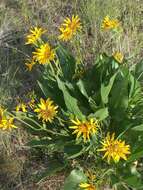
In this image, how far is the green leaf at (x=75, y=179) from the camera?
7.70 feet

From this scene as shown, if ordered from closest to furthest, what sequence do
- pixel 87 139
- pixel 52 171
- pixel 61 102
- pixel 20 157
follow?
pixel 87 139
pixel 52 171
pixel 61 102
pixel 20 157

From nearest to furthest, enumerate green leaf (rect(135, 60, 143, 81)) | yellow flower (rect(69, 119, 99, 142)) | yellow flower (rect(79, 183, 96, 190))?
yellow flower (rect(69, 119, 99, 142)) → yellow flower (rect(79, 183, 96, 190)) → green leaf (rect(135, 60, 143, 81))

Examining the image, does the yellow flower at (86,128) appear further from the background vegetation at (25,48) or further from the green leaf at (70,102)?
the background vegetation at (25,48)

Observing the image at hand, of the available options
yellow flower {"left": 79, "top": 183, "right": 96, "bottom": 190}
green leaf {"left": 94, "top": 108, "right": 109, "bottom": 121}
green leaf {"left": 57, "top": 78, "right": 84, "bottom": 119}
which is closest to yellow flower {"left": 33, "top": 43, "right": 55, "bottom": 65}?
green leaf {"left": 57, "top": 78, "right": 84, "bottom": 119}

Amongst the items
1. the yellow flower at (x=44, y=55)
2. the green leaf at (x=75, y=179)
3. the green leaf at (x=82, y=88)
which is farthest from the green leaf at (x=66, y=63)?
the green leaf at (x=75, y=179)

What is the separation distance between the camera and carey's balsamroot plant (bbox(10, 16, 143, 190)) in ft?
7.39

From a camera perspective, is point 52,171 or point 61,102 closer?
point 52,171

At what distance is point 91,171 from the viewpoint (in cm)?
244

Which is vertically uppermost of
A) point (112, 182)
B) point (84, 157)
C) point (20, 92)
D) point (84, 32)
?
point (84, 32)

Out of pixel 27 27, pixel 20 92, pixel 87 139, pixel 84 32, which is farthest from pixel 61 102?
pixel 27 27

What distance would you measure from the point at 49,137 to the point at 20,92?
2.41ft

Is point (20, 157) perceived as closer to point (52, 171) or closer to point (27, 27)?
point (52, 171)

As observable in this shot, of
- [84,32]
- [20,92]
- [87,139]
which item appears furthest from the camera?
[84,32]

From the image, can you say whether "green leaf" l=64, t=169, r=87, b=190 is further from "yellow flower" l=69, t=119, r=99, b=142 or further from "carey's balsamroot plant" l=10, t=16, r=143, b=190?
"yellow flower" l=69, t=119, r=99, b=142
